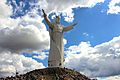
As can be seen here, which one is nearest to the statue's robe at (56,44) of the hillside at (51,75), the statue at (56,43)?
the statue at (56,43)

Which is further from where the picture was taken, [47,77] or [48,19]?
[48,19]

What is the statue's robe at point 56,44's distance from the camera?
27.2 m

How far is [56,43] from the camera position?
2798 cm

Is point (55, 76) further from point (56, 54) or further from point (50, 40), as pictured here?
point (50, 40)

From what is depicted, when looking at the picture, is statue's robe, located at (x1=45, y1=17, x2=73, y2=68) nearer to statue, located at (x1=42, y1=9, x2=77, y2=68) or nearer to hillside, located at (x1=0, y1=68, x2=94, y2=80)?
statue, located at (x1=42, y1=9, x2=77, y2=68)

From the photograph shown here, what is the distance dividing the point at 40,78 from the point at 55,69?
3549 millimetres

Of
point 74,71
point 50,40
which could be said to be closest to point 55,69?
point 74,71

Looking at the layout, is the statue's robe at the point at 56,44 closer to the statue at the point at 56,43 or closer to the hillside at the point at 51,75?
the statue at the point at 56,43

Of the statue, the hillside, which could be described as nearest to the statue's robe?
the statue

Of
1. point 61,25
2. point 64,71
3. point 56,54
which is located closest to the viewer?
point 64,71

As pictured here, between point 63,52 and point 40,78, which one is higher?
point 63,52

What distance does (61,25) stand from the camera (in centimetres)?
2950

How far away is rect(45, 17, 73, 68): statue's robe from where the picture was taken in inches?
1070

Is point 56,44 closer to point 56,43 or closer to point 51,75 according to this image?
point 56,43
